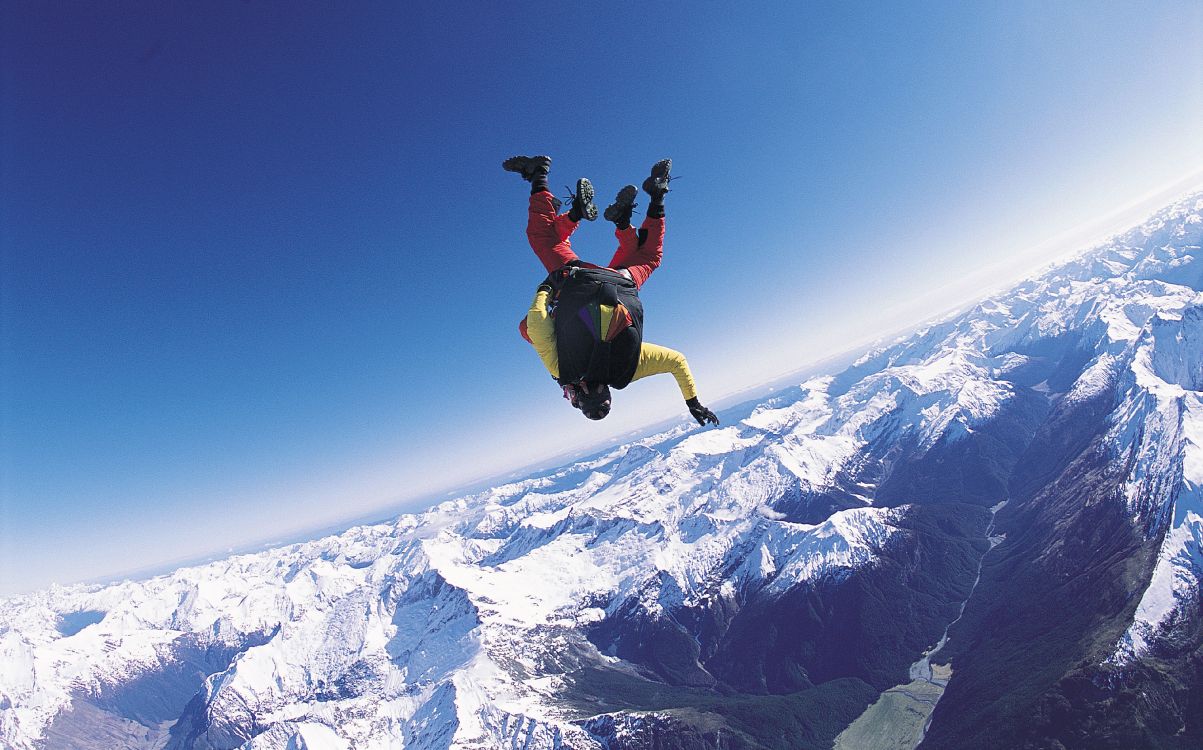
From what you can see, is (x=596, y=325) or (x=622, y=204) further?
(x=622, y=204)

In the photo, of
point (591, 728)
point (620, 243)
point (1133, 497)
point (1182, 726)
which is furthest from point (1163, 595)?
point (620, 243)

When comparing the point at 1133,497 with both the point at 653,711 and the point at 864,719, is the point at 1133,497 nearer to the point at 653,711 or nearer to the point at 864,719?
the point at 864,719

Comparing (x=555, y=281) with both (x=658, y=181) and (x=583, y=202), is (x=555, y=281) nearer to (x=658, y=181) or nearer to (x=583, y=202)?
(x=583, y=202)

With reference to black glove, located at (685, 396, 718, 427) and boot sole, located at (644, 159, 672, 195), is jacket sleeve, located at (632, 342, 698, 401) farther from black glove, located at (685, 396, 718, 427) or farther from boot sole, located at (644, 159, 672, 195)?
boot sole, located at (644, 159, 672, 195)

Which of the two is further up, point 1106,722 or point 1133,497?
point 1133,497

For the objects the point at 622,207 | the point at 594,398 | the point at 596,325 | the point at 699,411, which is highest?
the point at 622,207

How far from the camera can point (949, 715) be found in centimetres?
15712

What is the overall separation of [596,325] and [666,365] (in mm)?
1607

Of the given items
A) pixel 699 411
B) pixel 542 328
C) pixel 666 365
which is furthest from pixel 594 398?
pixel 699 411

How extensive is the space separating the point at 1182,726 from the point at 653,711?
477 feet

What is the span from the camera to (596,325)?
18.4 ft

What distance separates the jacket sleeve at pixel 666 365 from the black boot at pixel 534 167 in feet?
8.25

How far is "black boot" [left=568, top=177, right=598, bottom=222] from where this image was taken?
6.70 meters

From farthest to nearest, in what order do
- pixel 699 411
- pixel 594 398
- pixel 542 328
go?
1. pixel 699 411
2. pixel 542 328
3. pixel 594 398
